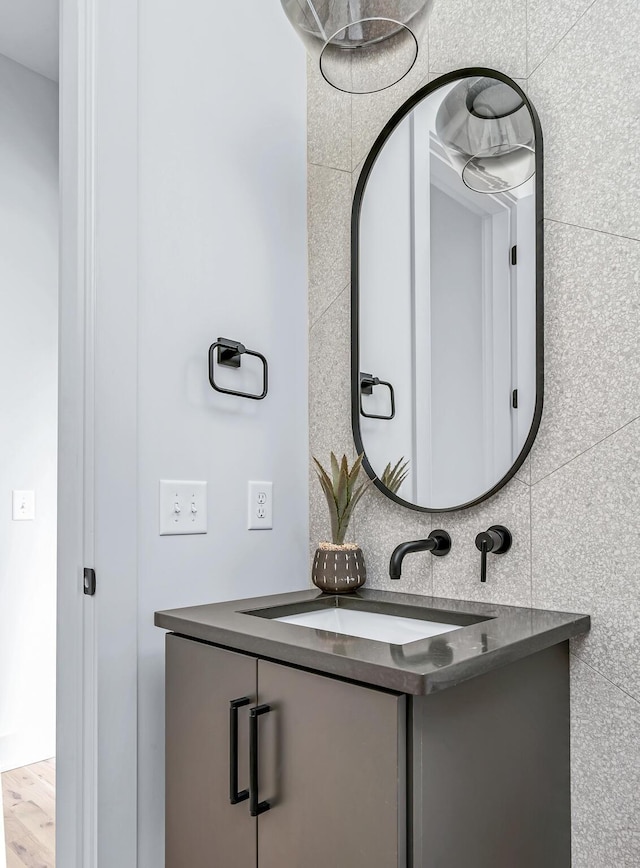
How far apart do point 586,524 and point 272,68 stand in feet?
4.43

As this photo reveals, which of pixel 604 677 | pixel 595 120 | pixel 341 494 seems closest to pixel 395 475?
pixel 341 494

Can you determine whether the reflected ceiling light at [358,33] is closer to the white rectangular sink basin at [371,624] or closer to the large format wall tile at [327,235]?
the large format wall tile at [327,235]

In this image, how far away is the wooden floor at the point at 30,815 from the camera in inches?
74.3

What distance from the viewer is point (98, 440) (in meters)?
1.24

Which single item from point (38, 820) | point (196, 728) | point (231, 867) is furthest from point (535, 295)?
point (38, 820)

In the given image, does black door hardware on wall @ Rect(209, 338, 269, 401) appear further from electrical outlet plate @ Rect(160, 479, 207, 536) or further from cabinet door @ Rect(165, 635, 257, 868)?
cabinet door @ Rect(165, 635, 257, 868)

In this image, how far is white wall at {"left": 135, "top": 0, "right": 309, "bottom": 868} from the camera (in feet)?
4.32

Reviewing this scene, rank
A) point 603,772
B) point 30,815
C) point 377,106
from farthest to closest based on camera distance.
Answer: point 30,815 < point 377,106 < point 603,772

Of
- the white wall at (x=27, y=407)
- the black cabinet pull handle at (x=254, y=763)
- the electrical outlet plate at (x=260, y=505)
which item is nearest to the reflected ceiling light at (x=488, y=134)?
the electrical outlet plate at (x=260, y=505)

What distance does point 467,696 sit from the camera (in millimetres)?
902

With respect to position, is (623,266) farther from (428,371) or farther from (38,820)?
(38,820)

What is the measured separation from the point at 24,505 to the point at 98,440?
A: 152cm

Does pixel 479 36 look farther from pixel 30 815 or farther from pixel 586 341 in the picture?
pixel 30 815

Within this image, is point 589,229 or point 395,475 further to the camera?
point 395,475
